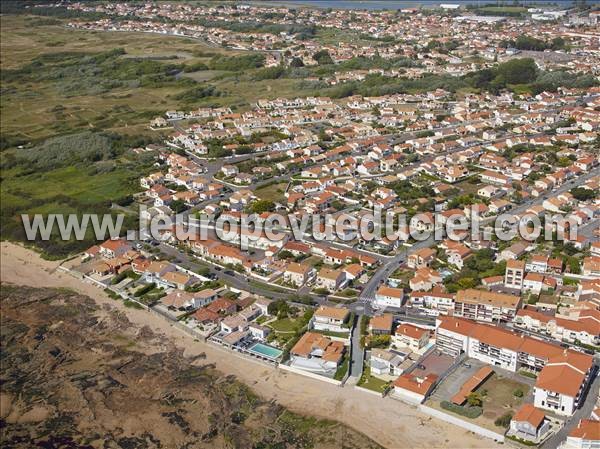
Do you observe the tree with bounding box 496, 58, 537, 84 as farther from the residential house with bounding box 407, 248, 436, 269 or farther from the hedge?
the hedge

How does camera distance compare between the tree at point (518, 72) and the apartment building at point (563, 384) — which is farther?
the tree at point (518, 72)

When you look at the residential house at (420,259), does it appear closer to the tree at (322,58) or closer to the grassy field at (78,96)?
the grassy field at (78,96)

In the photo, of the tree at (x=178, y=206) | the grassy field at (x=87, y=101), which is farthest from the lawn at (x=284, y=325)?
the tree at (x=178, y=206)

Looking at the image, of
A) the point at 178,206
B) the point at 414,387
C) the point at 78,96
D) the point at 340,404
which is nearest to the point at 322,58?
the point at 78,96

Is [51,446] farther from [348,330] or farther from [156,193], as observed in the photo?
[156,193]

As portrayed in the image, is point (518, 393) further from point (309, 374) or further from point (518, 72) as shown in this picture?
point (518, 72)

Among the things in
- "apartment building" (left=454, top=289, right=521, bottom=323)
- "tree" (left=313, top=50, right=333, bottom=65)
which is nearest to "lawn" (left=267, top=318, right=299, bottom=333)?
"apartment building" (left=454, top=289, right=521, bottom=323)
